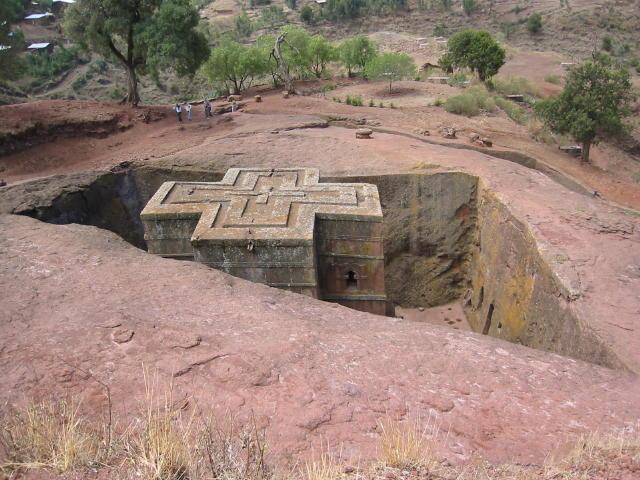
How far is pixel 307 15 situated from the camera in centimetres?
4719

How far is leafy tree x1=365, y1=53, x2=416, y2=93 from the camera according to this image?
81.9 ft

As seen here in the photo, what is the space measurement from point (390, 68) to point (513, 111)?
6822mm

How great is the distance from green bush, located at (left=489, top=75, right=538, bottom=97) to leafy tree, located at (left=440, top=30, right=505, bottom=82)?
765 mm

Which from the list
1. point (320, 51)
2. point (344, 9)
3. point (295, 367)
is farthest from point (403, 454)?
point (344, 9)

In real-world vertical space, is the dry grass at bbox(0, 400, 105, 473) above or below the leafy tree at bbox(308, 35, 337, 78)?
below

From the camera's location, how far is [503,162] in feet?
42.5

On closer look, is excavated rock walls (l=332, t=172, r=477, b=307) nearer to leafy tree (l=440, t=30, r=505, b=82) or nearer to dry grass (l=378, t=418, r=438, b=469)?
dry grass (l=378, t=418, r=438, b=469)

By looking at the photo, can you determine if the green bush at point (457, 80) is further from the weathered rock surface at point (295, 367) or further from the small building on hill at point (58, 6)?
the small building on hill at point (58, 6)

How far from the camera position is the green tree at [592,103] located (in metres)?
16.8

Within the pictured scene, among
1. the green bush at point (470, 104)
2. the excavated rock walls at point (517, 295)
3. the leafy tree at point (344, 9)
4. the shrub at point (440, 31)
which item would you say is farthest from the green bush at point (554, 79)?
the leafy tree at point (344, 9)

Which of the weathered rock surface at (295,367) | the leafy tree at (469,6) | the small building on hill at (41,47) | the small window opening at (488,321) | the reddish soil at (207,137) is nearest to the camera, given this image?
the weathered rock surface at (295,367)

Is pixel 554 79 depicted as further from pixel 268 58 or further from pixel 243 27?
pixel 243 27

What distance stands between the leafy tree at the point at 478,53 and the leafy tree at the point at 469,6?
21.3 m

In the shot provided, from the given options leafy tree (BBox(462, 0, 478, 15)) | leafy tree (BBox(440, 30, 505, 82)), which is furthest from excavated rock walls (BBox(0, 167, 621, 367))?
leafy tree (BBox(462, 0, 478, 15))
